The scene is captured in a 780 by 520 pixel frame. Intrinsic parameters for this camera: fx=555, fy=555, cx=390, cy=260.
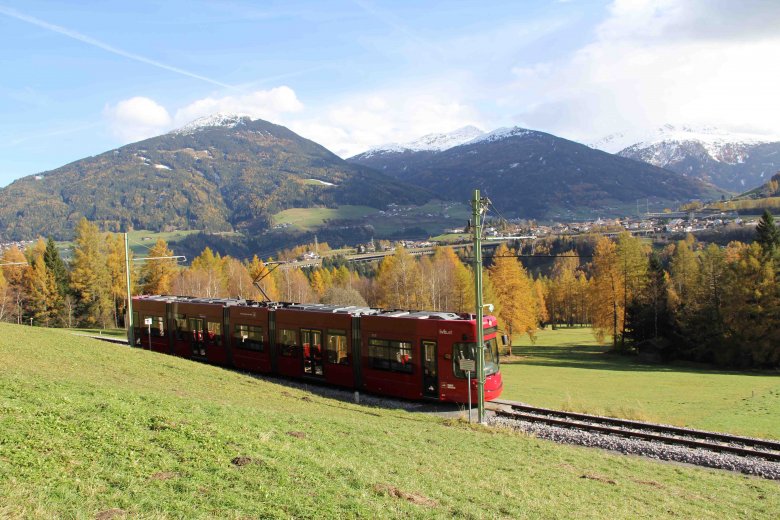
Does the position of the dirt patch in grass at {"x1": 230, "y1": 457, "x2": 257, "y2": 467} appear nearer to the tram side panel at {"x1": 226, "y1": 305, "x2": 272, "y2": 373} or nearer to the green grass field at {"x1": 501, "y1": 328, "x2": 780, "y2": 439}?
the green grass field at {"x1": 501, "y1": 328, "x2": 780, "y2": 439}

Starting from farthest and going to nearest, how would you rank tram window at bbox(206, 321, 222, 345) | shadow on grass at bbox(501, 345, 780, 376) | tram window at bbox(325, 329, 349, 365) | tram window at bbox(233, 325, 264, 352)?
shadow on grass at bbox(501, 345, 780, 376), tram window at bbox(206, 321, 222, 345), tram window at bbox(233, 325, 264, 352), tram window at bbox(325, 329, 349, 365)

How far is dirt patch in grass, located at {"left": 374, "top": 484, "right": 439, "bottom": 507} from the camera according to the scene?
9181mm

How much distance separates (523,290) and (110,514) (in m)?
55.2

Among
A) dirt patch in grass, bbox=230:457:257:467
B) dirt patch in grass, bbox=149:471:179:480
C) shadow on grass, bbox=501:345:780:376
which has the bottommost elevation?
shadow on grass, bbox=501:345:780:376

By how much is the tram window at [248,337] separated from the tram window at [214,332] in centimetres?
134

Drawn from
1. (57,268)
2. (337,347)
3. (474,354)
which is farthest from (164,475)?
(57,268)

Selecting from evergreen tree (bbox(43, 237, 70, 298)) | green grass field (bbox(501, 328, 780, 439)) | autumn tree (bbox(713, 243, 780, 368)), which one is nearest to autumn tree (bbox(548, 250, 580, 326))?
green grass field (bbox(501, 328, 780, 439))

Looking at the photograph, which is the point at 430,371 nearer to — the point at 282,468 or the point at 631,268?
the point at 282,468

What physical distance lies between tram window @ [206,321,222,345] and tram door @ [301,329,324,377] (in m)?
6.87

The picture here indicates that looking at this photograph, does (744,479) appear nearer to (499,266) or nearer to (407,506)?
(407,506)

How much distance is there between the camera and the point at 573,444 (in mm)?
17797

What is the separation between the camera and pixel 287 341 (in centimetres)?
2695

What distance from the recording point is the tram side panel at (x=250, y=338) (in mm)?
28078

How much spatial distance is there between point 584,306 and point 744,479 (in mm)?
90238
